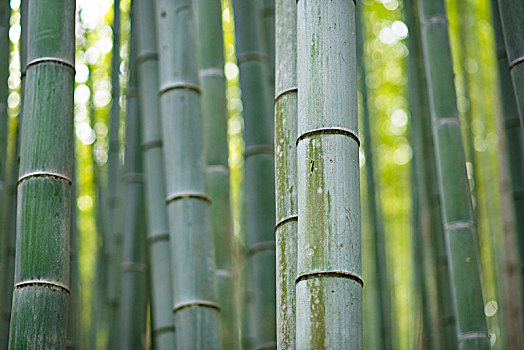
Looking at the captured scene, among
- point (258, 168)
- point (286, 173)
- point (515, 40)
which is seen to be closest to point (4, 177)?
point (258, 168)

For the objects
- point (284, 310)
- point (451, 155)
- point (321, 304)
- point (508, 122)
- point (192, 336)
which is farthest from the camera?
point (508, 122)

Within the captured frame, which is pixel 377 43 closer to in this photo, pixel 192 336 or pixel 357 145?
pixel 192 336

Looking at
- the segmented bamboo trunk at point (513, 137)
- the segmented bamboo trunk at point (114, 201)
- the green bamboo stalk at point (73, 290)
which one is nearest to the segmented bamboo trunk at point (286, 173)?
the green bamboo stalk at point (73, 290)

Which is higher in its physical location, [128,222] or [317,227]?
[128,222]

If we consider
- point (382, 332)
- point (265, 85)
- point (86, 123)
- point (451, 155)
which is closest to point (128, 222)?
point (265, 85)

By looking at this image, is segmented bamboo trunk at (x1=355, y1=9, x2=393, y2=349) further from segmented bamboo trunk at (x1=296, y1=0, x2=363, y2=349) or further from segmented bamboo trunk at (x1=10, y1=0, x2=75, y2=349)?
segmented bamboo trunk at (x1=296, y1=0, x2=363, y2=349)

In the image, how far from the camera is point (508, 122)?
3.65 meters

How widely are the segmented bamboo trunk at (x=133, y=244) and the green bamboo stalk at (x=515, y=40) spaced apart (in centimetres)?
161

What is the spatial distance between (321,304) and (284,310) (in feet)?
1.23

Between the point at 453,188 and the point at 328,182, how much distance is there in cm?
152

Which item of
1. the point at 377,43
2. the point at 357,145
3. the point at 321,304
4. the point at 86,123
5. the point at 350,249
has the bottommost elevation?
the point at 321,304

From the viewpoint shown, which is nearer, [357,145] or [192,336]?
[357,145]

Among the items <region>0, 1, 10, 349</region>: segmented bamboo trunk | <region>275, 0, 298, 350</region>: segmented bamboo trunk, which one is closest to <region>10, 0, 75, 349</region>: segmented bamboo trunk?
<region>275, 0, 298, 350</region>: segmented bamboo trunk

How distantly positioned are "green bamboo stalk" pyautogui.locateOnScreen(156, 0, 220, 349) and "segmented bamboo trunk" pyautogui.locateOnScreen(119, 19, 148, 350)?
725 millimetres
